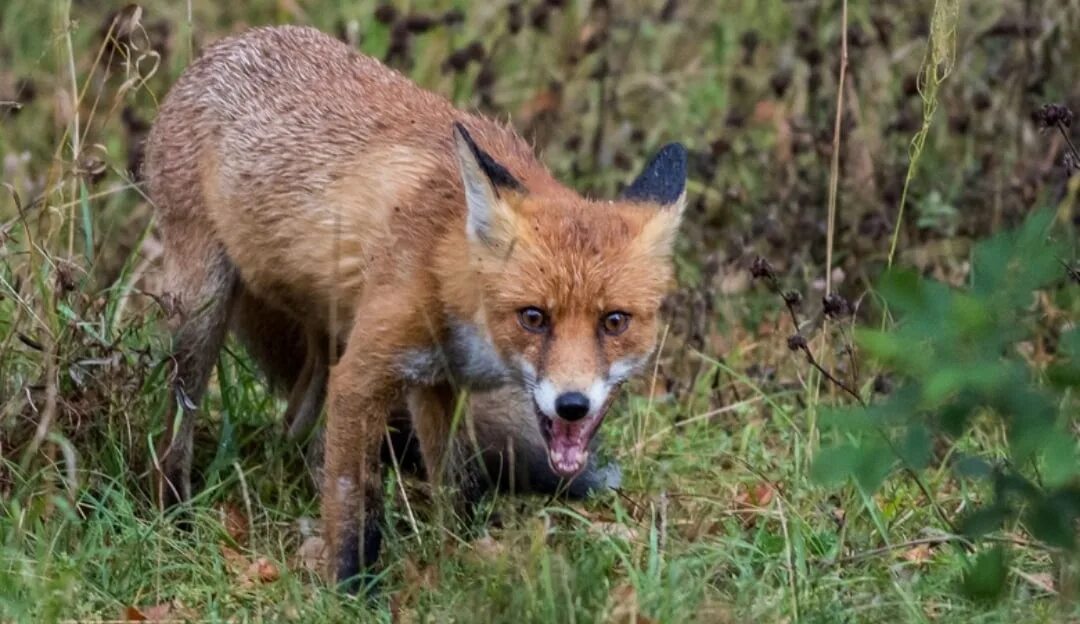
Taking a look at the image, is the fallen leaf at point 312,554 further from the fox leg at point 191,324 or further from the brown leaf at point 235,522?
the fox leg at point 191,324

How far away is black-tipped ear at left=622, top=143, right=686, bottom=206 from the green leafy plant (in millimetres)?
1599

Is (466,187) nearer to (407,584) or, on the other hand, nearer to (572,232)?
(572,232)

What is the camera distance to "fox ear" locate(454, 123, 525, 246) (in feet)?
15.5

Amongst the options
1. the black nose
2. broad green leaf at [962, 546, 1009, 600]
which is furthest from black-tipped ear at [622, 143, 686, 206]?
broad green leaf at [962, 546, 1009, 600]

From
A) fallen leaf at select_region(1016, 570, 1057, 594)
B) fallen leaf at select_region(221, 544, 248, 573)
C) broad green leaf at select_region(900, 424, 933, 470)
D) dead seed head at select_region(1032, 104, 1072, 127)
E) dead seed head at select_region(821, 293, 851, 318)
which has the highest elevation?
dead seed head at select_region(1032, 104, 1072, 127)

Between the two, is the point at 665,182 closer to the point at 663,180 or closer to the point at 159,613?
the point at 663,180

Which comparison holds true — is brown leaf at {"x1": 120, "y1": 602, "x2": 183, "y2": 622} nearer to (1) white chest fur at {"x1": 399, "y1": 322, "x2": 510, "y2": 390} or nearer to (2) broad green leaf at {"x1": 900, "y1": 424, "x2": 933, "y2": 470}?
(1) white chest fur at {"x1": 399, "y1": 322, "x2": 510, "y2": 390}

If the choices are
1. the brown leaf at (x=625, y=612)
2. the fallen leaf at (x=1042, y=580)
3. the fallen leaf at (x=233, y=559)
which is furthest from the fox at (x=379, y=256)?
the fallen leaf at (x=1042, y=580)

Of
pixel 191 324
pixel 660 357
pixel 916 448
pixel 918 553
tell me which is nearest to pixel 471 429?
pixel 191 324

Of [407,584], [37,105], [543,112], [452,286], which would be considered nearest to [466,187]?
[452,286]

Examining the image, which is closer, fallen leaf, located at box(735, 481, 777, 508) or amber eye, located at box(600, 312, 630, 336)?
amber eye, located at box(600, 312, 630, 336)

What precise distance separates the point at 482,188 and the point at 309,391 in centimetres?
151

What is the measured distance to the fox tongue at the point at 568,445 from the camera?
15.1 ft

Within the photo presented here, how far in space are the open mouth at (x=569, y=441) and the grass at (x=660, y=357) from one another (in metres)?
0.21
